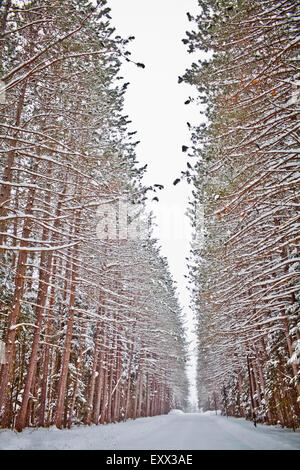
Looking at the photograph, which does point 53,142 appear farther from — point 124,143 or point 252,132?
point 124,143

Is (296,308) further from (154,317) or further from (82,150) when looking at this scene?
(154,317)

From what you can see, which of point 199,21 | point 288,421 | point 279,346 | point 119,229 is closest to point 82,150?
point 199,21

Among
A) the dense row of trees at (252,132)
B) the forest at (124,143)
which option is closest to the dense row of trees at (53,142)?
the forest at (124,143)

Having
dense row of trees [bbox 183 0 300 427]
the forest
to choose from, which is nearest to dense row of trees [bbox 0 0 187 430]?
the forest

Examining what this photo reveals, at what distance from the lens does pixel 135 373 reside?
34.9 m

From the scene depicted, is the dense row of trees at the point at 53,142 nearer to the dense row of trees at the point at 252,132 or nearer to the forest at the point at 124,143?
the forest at the point at 124,143

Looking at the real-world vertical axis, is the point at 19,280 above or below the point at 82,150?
below

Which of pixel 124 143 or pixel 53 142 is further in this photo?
pixel 124 143

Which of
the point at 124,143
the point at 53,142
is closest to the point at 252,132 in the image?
the point at 53,142

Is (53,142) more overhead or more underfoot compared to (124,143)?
more underfoot

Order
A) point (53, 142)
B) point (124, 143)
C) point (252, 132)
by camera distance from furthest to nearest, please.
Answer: point (124, 143)
point (53, 142)
point (252, 132)

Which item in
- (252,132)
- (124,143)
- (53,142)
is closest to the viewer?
(252,132)
